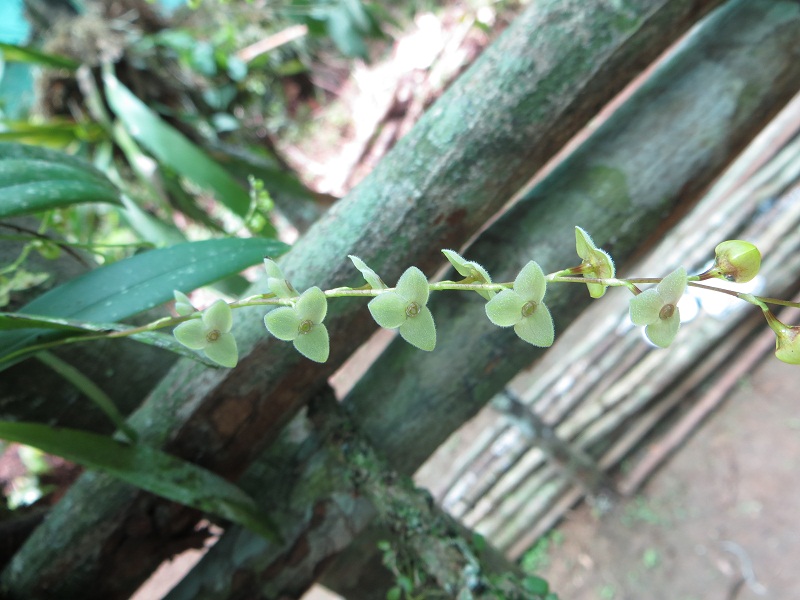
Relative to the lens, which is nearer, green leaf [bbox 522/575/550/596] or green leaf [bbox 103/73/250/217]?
green leaf [bbox 522/575/550/596]

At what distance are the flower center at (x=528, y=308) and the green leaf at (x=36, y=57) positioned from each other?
1.31m

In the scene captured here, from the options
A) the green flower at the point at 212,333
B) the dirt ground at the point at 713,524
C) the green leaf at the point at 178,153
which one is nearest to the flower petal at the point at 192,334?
the green flower at the point at 212,333

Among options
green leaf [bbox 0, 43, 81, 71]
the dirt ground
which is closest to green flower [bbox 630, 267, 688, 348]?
green leaf [bbox 0, 43, 81, 71]

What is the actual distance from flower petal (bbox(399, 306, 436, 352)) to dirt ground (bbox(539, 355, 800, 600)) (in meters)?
1.97

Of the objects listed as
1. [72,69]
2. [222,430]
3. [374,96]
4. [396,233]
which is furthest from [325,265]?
[374,96]

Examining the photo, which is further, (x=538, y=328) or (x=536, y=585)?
(x=536, y=585)

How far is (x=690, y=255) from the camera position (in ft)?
7.92

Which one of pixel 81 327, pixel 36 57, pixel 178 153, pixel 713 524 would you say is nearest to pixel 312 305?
pixel 81 327

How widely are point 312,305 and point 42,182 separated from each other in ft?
1.32

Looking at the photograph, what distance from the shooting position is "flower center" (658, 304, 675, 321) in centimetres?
35

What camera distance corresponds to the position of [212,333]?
39 centimetres

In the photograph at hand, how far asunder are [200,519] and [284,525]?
0.11m

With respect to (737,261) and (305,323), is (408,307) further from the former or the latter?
(737,261)

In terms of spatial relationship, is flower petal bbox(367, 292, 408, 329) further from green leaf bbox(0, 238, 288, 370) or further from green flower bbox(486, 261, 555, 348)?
green leaf bbox(0, 238, 288, 370)
